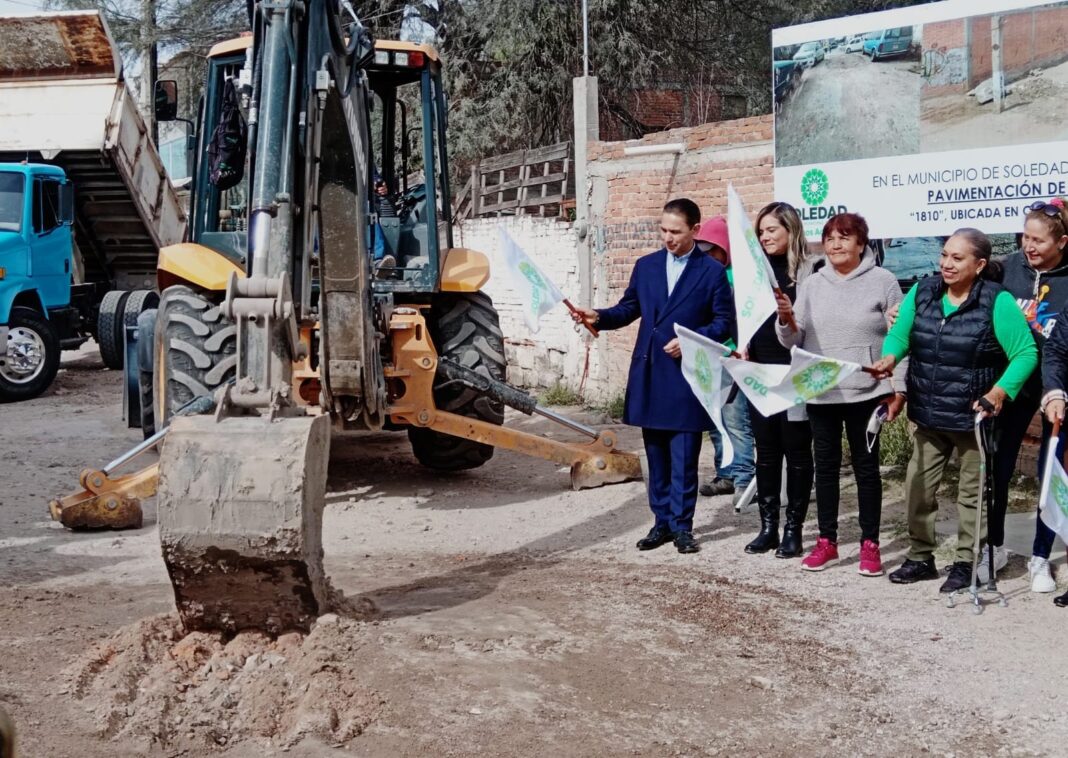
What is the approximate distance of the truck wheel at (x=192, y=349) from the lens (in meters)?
7.29

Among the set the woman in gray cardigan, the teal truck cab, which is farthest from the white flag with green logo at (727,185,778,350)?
the teal truck cab

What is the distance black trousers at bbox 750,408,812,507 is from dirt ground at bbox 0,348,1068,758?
39 cm

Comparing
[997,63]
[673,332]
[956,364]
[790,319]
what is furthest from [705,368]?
[997,63]

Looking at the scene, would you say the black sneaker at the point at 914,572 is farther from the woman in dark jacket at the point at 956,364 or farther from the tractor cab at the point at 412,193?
the tractor cab at the point at 412,193

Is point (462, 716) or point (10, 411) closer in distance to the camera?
point (462, 716)

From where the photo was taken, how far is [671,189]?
1083 cm

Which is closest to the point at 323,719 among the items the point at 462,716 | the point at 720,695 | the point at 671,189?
the point at 462,716

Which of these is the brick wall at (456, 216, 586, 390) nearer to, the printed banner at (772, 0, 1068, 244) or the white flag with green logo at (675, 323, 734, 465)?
the printed banner at (772, 0, 1068, 244)

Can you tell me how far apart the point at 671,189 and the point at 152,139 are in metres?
8.48

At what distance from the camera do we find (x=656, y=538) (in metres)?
6.55

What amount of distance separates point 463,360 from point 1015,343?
3668 millimetres

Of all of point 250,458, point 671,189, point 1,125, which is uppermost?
point 1,125

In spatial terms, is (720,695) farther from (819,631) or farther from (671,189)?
(671,189)

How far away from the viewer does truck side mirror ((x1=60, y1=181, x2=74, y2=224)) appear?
45.6 feet
